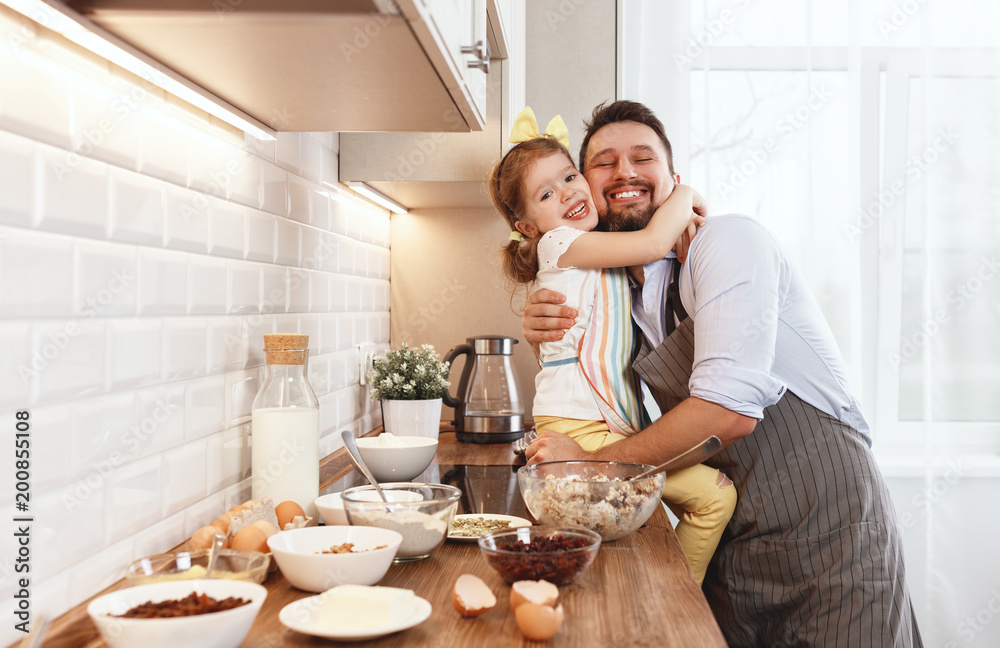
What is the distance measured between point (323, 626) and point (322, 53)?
2.25 ft

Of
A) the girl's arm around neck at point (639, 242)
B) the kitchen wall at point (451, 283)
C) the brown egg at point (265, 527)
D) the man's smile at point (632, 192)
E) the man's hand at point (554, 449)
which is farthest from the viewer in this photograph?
the kitchen wall at point (451, 283)

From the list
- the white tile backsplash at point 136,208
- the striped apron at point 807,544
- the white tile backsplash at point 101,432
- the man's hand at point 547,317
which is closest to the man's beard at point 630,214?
the man's hand at point 547,317

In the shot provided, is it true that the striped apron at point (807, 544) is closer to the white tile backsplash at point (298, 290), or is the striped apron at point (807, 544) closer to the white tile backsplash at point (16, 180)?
the white tile backsplash at point (298, 290)

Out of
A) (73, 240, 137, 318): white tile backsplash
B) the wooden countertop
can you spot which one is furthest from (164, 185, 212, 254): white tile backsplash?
the wooden countertop

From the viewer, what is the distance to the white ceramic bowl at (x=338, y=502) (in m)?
1.13

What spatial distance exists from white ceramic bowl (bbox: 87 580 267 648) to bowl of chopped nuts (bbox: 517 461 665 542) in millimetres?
505

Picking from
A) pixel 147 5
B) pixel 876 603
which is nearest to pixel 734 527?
pixel 876 603

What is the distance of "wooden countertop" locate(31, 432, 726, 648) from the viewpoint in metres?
0.78

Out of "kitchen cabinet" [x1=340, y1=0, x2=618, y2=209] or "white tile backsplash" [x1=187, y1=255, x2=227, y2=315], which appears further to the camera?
"kitchen cabinet" [x1=340, y1=0, x2=618, y2=209]

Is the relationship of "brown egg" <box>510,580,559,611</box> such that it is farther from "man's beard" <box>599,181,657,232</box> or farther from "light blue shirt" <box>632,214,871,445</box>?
"man's beard" <box>599,181,657,232</box>

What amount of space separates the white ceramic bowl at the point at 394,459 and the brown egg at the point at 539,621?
0.71 m

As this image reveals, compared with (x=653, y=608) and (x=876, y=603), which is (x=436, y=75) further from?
(x=876, y=603)

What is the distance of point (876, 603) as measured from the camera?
1.29 m

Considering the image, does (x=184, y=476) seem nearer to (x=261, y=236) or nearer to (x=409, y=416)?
(x=261, y=236)
